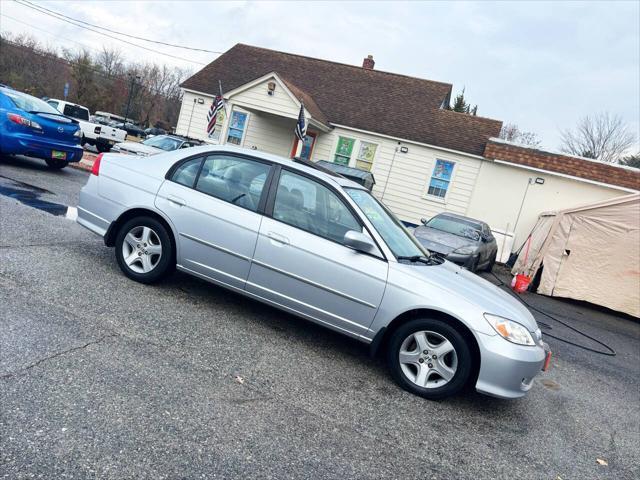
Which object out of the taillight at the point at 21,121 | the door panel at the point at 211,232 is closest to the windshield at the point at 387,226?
the door panel at the point at 211,232

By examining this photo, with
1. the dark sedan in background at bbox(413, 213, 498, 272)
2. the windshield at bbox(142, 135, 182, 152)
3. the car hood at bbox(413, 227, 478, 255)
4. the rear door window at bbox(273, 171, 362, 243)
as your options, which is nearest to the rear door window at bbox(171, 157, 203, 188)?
the rear door window at bbox(273, 171, 362, 243)

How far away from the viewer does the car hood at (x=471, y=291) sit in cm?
387

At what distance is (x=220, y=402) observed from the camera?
3.12 metres

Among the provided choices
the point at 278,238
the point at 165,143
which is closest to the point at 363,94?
the point at 165,143

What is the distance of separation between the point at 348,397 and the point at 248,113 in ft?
54.5

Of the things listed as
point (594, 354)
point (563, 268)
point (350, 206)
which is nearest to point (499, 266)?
point (563, 268)

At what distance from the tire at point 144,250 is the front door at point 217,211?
0.52 ft

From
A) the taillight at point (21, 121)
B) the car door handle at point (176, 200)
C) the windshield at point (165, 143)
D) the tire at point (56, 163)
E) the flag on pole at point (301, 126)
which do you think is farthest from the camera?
the flag on pole at point (301, 126)

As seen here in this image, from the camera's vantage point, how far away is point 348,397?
11.9 feet

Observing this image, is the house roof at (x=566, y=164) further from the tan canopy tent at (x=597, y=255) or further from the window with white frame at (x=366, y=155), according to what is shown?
the tan canopy tent at (x=597, y=255)

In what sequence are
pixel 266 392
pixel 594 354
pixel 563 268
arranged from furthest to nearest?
pixel 563 268
pixel 594 354
pixel 266 392

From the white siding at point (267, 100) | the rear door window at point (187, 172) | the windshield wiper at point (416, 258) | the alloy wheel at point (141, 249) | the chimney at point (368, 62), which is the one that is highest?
the chimney at point (368, 62)

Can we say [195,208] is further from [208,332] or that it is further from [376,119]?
[376,119]

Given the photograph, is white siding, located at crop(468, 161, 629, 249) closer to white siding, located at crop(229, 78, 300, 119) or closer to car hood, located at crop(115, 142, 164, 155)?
white siding, located at crop(229, 78, 300, 119)
